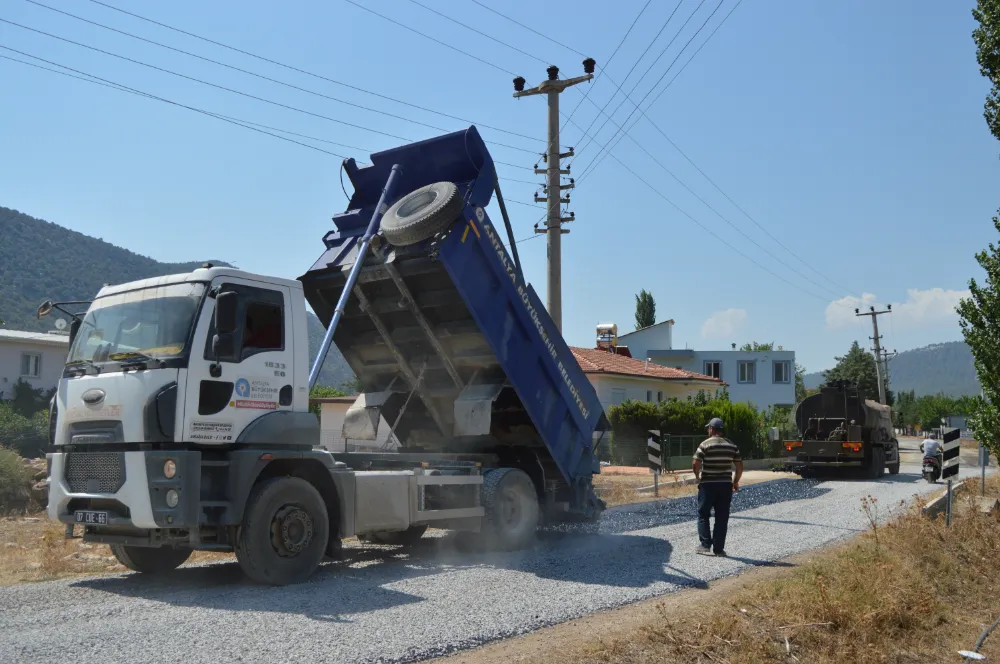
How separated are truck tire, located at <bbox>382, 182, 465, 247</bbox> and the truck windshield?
267 centimetres

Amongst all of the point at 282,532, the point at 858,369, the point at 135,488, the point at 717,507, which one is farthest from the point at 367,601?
the point at 858,369

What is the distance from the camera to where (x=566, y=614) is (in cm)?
748

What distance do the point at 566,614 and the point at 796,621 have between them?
1810mm

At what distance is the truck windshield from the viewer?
321 inches

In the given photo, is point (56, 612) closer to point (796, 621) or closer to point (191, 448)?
point (191, 448)

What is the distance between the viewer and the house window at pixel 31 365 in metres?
38.3

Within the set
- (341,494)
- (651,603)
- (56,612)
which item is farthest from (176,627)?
(651,603)

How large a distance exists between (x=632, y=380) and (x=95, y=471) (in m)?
32.3

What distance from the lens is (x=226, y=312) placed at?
8250mm

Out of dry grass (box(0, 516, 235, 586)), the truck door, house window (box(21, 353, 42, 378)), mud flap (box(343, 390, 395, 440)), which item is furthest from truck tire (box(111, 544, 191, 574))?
house window (box(21, 353, 42, 378))

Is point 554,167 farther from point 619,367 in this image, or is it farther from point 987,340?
point 619,367

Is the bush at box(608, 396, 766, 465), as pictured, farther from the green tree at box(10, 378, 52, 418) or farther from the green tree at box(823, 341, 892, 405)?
the green tree at box(823, 341, 892, 405)

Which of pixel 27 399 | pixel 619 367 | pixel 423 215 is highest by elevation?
pixel 619 367

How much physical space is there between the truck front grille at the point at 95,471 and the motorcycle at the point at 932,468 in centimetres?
2166
